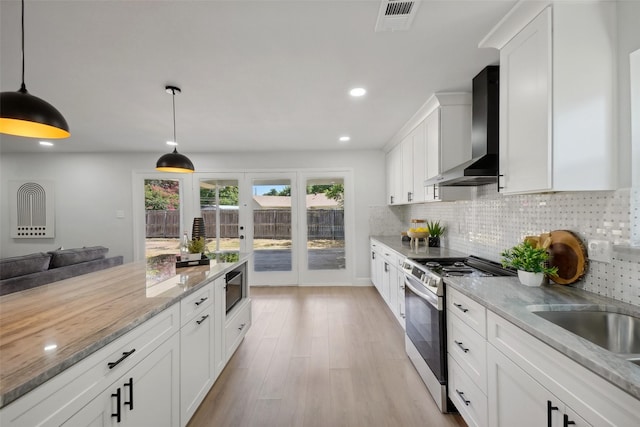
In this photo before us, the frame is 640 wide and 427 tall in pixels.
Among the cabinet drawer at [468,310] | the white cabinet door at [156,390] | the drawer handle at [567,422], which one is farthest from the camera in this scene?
the cabinet drawer at [468,310]

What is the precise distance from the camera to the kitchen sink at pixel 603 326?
1186 millimetres

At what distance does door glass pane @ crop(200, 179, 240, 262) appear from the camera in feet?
16.6

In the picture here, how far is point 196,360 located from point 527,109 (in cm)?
249

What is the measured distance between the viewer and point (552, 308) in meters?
1.28

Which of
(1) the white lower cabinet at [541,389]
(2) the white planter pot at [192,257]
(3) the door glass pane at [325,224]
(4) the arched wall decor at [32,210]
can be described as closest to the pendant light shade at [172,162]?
(2) the white planter pot at [192,257]

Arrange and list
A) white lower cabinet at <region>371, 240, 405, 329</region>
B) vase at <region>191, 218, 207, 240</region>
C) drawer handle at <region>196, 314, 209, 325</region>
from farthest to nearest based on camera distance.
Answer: white lower cabinet at <region>371, 240, 405, 329</region>
vase at <region>191, 218, 207, 240</region>
drawer handle at <region>196, 314, 209, 325</region>

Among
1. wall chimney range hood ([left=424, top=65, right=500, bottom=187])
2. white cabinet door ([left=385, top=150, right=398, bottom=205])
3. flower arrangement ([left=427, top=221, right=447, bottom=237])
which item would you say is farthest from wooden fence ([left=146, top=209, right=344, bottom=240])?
wall chimney range hood ([left=424, top=65, right=500, bottom=187])

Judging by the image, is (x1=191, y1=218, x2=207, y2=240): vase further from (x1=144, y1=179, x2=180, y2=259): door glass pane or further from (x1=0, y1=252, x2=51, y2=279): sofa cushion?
(x1=144, y1=179, x2=180, y2=259): door glass pane

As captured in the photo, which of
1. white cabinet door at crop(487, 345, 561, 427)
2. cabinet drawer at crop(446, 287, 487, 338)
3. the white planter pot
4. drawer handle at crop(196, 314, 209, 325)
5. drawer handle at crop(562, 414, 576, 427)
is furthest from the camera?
the white planter pot

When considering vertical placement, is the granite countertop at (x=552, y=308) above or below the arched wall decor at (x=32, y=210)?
below

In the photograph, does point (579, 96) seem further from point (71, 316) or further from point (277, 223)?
point (277, 223)

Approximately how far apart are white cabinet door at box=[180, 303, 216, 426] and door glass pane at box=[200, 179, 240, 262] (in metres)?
3.13

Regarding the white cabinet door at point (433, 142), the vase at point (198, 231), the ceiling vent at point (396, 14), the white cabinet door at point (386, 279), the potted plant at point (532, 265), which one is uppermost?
the ceiling vent at point (396, 14)

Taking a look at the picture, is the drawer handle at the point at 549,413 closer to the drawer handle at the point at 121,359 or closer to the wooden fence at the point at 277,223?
the drawer handle at the point at 121,359
